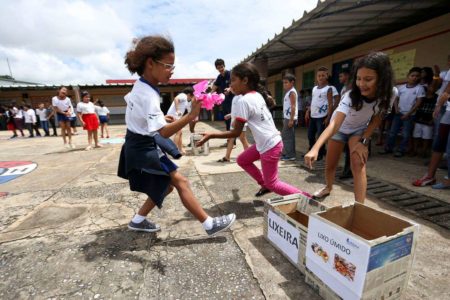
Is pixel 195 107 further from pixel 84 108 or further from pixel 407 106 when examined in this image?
pixel 84 108

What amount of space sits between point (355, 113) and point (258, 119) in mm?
991

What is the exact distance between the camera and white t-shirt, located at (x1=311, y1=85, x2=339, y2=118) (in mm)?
4922

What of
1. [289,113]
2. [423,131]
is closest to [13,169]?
[289,113]

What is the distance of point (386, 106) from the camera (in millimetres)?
2418

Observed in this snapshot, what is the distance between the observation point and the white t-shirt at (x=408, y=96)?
5273 millimetres

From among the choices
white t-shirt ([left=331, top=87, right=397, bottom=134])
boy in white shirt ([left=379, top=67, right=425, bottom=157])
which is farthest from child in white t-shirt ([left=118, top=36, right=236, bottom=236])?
boy in white shirt ([left=379, top=67, right=425, bottom=157])

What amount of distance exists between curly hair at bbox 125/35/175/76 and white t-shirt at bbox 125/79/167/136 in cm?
16

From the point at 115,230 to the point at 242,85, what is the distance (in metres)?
2.07

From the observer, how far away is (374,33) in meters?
8.31

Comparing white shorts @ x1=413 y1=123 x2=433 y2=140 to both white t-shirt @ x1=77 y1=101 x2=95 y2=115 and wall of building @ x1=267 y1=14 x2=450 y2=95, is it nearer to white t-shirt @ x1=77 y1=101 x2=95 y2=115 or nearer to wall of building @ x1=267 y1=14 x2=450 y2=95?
wall of building @ x1=267 y1=14 x2=450 y2=95

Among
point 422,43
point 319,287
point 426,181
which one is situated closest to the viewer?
point 319,287

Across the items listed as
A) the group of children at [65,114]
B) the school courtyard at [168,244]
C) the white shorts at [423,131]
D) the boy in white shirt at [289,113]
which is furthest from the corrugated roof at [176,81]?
the school courtyard at [168,244]

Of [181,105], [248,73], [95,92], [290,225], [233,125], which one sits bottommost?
[290,225]

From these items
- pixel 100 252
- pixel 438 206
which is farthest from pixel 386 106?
pixel 100 252
